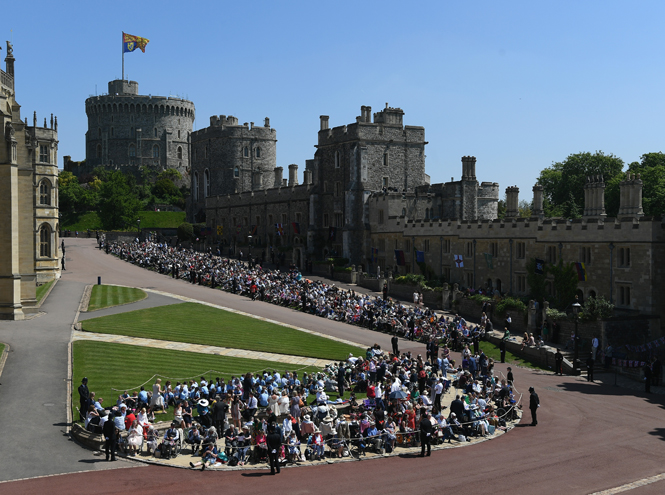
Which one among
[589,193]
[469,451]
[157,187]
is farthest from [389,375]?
[157,187]

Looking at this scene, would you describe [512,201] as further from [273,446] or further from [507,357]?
[273,446]

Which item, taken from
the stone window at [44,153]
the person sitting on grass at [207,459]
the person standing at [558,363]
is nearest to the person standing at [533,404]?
the person standing at [558,363]

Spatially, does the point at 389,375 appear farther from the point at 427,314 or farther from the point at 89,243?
the point at 89,243

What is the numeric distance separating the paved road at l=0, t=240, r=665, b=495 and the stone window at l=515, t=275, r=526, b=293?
847 inches

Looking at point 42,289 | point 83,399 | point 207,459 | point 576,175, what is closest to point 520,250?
point 42,289

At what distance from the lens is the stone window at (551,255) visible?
4669 centimetres

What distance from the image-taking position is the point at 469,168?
6750 cm

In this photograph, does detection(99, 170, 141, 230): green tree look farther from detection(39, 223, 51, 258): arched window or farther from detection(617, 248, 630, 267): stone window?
detection(617, 248, 630, 267): stone window

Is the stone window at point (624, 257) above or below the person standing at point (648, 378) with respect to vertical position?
above

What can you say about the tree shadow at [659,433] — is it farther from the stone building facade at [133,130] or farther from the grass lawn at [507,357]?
the stone building facade at [133,130]

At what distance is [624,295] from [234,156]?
62.3m

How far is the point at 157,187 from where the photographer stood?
12069 centimetres

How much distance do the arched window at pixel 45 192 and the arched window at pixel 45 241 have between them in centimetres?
197

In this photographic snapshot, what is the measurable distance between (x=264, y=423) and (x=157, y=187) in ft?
341
